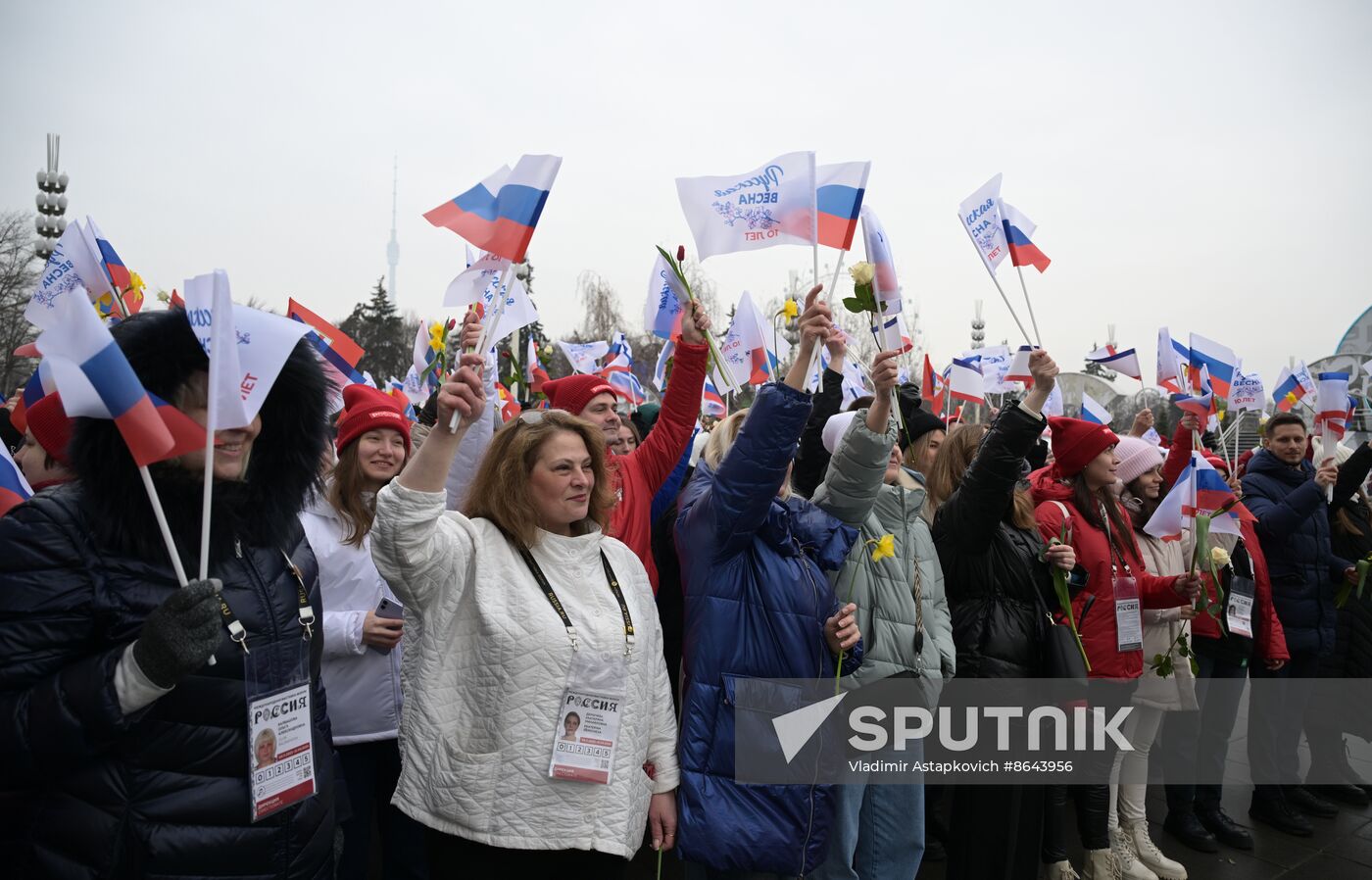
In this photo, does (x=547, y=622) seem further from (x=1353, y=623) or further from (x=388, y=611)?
(x=1353, y=623)

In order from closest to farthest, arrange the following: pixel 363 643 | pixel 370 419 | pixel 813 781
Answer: pixel 813 781 < pixel 363 643 < pixel 370 419

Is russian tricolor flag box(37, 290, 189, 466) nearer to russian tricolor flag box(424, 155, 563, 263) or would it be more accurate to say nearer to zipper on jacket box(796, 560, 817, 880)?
russian tricolor flag box(424, 155, 563, 263)

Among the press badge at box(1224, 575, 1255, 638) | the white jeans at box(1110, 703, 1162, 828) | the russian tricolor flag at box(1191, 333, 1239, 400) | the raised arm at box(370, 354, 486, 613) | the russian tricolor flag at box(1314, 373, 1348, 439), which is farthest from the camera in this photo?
the russian tricolor flag at box(1191, 333, 1239, 400)

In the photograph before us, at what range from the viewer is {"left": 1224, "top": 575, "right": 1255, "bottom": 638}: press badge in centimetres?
514

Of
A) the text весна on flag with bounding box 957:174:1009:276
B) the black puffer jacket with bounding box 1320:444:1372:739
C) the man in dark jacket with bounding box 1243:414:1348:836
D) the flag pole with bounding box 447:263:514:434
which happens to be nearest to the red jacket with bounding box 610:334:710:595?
the flag pole with bounding box 447:263:514:434

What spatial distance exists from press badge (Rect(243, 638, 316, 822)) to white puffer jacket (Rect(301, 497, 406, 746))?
3.49ft

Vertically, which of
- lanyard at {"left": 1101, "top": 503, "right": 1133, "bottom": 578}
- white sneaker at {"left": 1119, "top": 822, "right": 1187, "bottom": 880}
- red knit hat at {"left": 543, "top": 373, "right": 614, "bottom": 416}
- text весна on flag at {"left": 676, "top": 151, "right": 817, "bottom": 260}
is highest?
text весна on flag at {"left": 676, "top": 151, "right": 817, "bottom": 260}

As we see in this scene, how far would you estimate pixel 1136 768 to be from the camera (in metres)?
4.63

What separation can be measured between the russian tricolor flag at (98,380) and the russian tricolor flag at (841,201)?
2.66m

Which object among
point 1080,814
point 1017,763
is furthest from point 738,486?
point 1080,814

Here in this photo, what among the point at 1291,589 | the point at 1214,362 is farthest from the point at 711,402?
the point at 1291,589

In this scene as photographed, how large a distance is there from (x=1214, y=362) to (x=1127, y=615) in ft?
12.6

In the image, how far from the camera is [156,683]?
68.8 inches

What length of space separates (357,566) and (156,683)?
169 cm
